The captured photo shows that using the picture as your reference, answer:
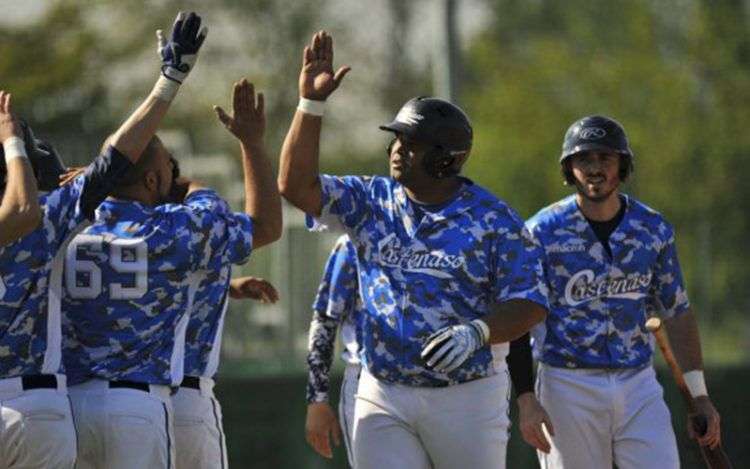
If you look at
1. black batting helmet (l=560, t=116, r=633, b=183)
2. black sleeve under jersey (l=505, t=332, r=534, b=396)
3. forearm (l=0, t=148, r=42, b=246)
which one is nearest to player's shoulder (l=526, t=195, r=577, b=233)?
black batting helmet (l=560, t=116, r=633, b=183)

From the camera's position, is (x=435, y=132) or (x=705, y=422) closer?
(x=435, y=132)

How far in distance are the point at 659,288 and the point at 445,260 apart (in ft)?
5.73

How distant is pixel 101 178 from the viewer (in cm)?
639

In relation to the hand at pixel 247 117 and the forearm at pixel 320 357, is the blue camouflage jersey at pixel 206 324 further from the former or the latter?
the forearm at pixel 320 357

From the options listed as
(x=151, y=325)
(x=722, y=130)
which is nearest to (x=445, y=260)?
(x=151, y=325)

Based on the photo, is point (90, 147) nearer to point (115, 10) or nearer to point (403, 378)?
point (115, 10)

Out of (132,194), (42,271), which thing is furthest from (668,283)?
(42,271)

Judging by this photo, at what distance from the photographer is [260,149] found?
7.12 metres

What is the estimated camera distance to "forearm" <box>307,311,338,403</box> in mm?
8320

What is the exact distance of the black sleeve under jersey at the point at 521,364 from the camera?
7.73 meters

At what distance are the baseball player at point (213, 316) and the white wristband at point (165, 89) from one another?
46 cm

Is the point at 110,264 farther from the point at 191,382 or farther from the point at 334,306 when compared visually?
the point at 334,306

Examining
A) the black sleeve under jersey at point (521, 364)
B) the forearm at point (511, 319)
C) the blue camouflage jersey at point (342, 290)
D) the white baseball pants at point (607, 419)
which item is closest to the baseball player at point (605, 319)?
the white baseball pants at point (607, 419)

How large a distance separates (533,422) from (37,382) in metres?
2.17
